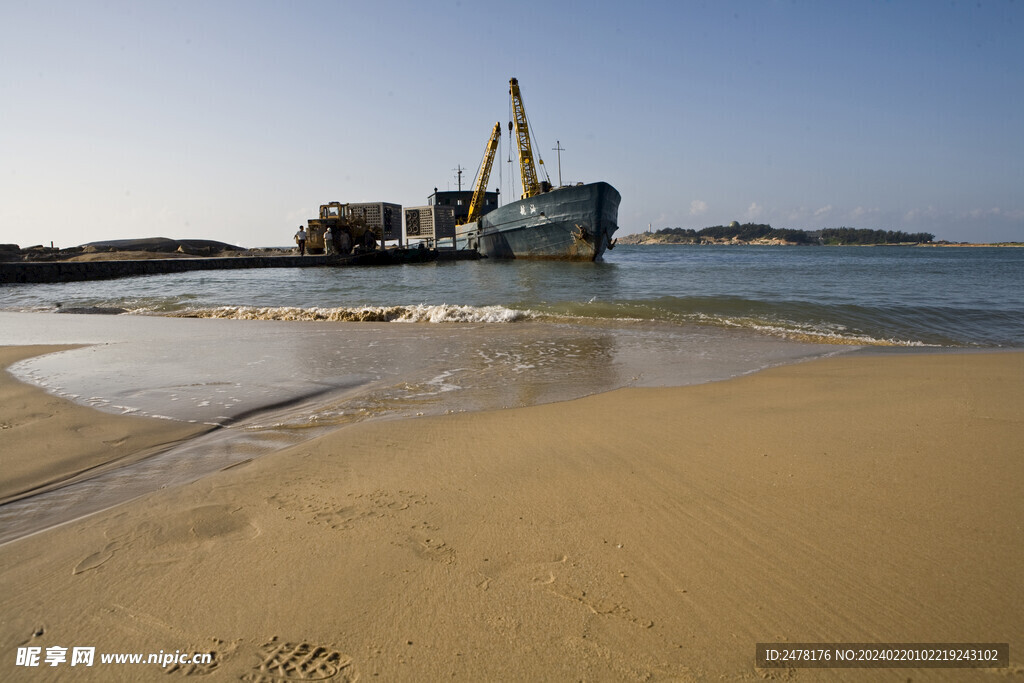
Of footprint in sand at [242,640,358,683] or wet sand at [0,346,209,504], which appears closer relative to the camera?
footprint in sand at [242,640,358,683]

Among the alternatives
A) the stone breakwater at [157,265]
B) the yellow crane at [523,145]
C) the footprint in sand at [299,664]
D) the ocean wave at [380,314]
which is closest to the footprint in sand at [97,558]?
the footprint in sand at [299,664]

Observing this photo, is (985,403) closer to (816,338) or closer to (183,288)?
(816,338)

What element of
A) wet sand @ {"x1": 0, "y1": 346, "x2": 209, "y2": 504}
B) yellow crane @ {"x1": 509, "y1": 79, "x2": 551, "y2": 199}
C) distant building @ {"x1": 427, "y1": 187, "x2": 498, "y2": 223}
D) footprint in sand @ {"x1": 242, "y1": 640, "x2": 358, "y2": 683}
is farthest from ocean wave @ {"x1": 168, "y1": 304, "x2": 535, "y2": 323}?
distant building @ {"x1": 427, "y1": 187, "x2": 498, "y2": 223}

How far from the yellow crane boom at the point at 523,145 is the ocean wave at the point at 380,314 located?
28.5m

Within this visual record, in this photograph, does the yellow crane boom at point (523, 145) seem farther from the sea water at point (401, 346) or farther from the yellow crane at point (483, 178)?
the sea water at point (401, 346)

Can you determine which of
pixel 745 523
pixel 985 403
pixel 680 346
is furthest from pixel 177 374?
pixel 985 403

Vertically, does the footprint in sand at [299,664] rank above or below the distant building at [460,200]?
below

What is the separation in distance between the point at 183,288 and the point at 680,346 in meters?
16.7

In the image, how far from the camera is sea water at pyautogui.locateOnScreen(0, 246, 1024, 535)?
12.5 feet

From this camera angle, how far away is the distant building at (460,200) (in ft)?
156

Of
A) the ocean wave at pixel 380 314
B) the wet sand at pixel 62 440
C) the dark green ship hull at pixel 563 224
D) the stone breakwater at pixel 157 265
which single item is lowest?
the wet sand at pixel 62 440

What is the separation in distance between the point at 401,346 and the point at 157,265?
2457 centimetres

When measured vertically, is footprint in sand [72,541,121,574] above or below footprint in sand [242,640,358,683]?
above

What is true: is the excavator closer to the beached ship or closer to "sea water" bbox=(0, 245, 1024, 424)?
the beached ship
